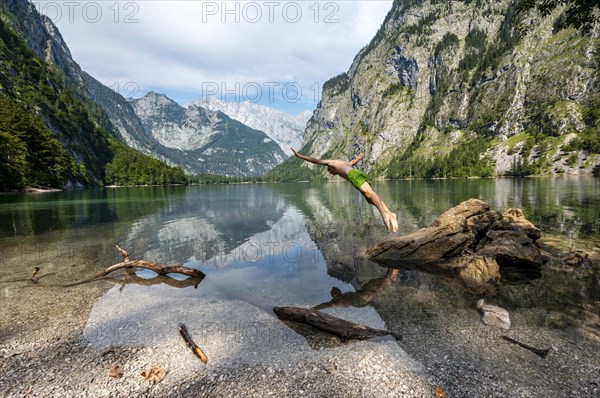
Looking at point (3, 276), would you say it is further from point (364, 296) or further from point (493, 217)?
point (493, 217)

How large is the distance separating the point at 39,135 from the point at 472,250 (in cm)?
13788

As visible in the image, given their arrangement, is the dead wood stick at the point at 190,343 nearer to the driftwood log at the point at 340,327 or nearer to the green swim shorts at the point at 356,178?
the driftwood log at the point at 340,327

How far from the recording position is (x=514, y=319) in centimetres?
1215

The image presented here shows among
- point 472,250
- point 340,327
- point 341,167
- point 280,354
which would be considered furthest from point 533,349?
point 472,250

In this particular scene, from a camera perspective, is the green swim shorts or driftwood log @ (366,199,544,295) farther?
driftwood log @ (366,199,544,295)

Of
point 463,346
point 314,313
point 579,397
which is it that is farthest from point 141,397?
point 579,397

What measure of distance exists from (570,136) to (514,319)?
25108 cm

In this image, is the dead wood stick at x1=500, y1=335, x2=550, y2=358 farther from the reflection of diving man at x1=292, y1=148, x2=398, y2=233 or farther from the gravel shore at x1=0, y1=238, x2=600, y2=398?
the reflection of diving man at x1=292, y1=148, x2=398, y2=233

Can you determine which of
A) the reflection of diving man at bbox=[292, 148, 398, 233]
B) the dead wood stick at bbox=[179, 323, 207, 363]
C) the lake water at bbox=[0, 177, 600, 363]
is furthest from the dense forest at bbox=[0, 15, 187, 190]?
the reflection of diving man at bbox=[292, 148, 398, 233]

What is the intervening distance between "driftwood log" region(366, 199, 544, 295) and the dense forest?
104535 mm

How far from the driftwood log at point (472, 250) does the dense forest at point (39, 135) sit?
343 ft

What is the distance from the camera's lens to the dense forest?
88.1m

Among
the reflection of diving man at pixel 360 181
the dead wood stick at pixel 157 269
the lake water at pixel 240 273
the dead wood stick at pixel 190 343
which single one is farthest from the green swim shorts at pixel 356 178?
the dead wood stick at pixel 157 269

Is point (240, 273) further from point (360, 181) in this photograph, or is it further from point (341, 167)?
point (360, 181)
